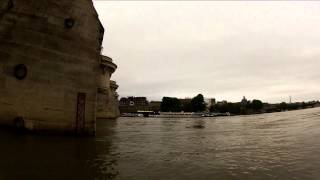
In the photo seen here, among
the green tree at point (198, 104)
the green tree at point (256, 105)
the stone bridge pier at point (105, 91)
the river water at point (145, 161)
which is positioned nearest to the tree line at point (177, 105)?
the green tree at point (198, 104)

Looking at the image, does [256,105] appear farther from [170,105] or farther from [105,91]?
[105,91]

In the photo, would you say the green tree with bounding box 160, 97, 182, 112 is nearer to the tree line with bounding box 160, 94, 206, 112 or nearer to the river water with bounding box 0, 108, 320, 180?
the tree line with bounding box 160, 94, 206, 112

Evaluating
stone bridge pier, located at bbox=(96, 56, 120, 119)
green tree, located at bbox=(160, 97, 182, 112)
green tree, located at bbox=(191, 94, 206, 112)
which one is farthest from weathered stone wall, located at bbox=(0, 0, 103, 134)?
green tree, located at bbox=(191, 94, 206, 112)

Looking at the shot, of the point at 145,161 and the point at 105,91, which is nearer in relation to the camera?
the point at 145,161

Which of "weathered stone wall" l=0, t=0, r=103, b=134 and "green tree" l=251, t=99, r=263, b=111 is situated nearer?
"weathered stone wall" l=0, t=0, r=103, b=134

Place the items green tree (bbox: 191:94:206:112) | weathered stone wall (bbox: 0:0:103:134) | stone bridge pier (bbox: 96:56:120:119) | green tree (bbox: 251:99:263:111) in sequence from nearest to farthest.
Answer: weathered stone wall (bbox: 0:0:103:134) → stone bridge pier (bbox: 96:56:120:119) → green tree (bbox: 191:94:206:112) → green tree (bbox: 251:99:263:111)

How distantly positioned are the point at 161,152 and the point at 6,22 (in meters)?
9.43

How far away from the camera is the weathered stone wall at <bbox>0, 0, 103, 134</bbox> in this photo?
18.4 meters

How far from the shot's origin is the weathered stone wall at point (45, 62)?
18.4 meters

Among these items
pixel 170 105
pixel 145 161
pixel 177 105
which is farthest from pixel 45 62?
pixel 177 105

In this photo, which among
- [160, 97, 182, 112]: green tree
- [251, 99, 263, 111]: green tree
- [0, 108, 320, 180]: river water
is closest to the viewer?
[0, 108, 320, 180]: river water

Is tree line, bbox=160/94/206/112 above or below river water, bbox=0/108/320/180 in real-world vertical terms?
above

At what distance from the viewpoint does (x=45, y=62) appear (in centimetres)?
1884

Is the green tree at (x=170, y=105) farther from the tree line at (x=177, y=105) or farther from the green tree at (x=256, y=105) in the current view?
the green tree at (x=256, y=105)
